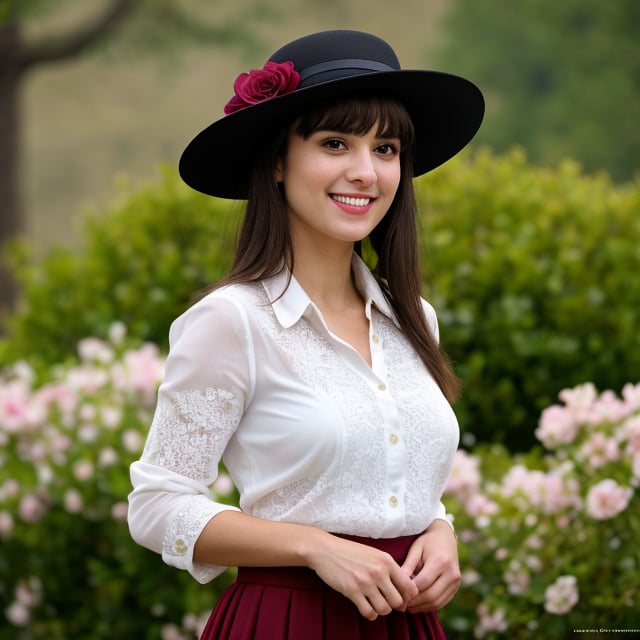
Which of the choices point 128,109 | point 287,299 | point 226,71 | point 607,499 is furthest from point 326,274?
point 226,71

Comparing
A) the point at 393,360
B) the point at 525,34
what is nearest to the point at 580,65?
the point at 525,34

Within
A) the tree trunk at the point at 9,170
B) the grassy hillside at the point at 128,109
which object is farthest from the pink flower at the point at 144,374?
the grassy hillside at the point at 128,109

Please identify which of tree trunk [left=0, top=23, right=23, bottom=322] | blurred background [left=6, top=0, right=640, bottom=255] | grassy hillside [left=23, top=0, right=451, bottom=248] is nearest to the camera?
tree trunk [left=0, top=23, right=23, bottom=322]

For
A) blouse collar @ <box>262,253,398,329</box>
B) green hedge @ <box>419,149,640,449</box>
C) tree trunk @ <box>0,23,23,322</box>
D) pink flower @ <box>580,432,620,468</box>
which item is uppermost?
tree trunk @ <box>0,23,23,322</box>

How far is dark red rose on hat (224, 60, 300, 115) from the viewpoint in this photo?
6.37 feet

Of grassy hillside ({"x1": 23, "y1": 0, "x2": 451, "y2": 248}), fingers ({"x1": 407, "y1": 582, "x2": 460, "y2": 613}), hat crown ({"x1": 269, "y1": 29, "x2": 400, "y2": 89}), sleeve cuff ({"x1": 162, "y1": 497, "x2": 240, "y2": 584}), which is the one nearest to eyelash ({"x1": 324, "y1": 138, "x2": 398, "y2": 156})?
hat crown ({"x1": 269, "y1": 29, "x2": 400, "y2": 89})

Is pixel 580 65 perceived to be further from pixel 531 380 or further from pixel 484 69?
pixel 531 380

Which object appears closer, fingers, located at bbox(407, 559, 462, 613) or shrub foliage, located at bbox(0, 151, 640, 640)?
fingers, located at bbox(407, 559, 462, 613)

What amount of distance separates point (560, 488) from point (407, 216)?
1247 millimetres

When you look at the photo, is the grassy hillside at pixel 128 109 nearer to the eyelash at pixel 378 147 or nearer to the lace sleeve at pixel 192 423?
the eyelash at pixel 378 147

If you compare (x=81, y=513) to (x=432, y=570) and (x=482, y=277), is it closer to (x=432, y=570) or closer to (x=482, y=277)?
(x=482, y=277)

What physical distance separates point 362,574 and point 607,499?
52.6 inches

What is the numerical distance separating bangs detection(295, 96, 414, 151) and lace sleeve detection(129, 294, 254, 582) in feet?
1.14

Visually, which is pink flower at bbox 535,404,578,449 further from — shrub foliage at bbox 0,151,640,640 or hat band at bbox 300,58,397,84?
hat band at bbox 300,58,397,84
